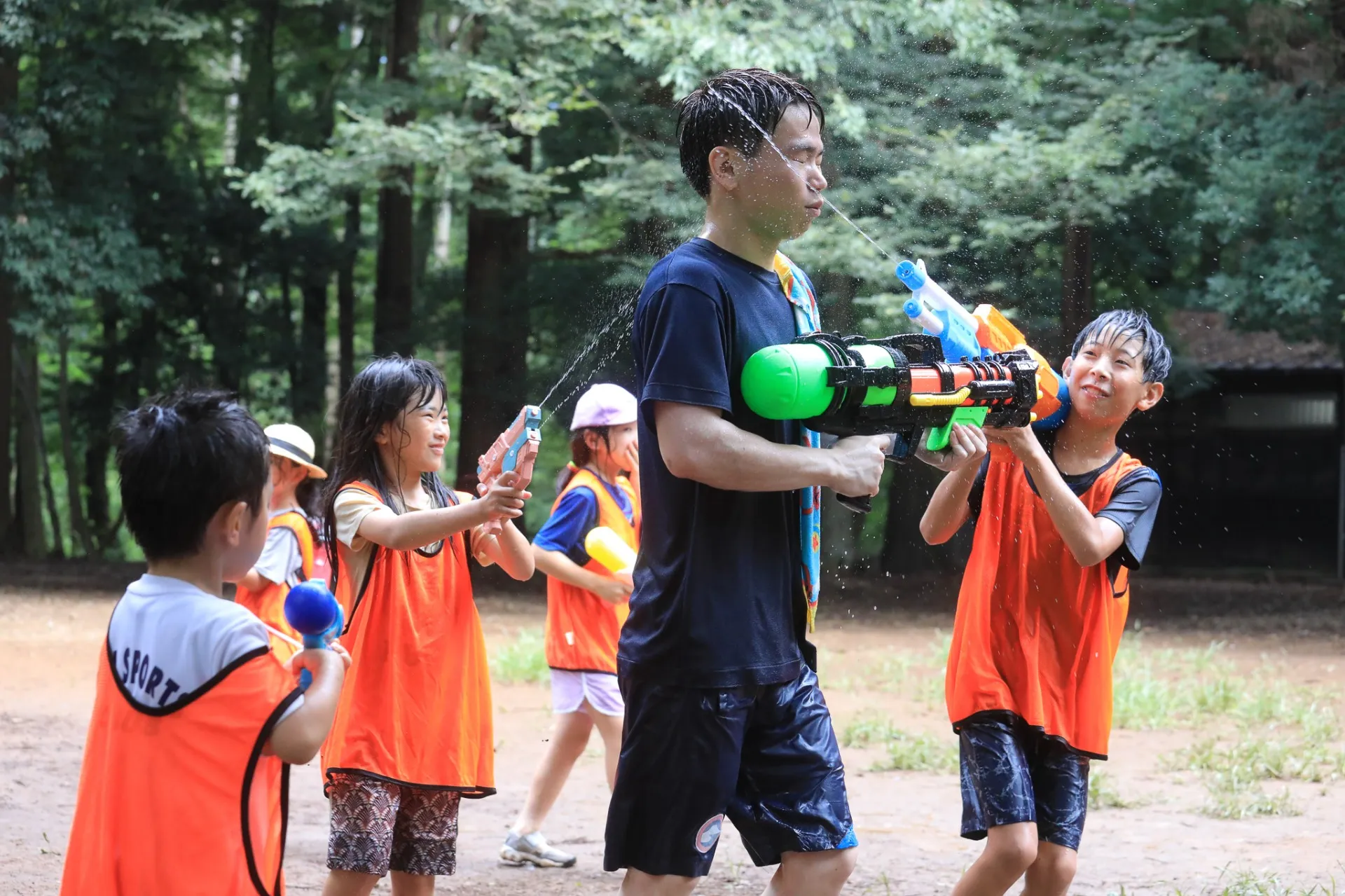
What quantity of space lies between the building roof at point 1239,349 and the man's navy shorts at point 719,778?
17.7 metres

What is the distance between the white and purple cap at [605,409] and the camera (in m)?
5.50

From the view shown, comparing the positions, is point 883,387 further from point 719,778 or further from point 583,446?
point 583,446

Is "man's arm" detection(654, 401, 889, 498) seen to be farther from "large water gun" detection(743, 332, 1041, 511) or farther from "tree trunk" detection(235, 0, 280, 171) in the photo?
"tree trunk" detection(235, 0, 280, 171)

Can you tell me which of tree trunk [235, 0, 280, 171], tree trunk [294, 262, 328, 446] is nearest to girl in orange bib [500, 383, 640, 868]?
tree trunk [294, 262, 328, 446]

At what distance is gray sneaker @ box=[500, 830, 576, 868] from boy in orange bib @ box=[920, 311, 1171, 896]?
2198 millimetres

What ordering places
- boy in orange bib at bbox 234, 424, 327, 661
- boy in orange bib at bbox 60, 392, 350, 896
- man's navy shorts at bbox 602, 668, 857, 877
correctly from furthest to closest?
boy in orange bib at bbox 234, 424, 327, 661 < man's navy shorts at bbox 602, 668, 857, 877 < boy in orange bib at bbox 60, 392, 350, 896

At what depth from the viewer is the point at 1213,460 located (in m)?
21.1

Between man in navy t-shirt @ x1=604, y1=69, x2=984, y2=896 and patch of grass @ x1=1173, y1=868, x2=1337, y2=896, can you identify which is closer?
man in navy t-shirt @ x1=604, y1=69, x2=984, y2=896

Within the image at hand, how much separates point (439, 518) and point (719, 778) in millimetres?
1099

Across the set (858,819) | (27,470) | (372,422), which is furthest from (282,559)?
(27,470)

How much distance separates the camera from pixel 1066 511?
138 inches

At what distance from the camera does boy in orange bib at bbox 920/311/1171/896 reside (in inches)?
141

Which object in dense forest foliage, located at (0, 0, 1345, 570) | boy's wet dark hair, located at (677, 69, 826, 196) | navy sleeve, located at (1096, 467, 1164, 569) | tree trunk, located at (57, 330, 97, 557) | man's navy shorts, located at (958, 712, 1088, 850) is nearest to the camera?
boy's wet dark hair, located at (677, 69, 826, 196)

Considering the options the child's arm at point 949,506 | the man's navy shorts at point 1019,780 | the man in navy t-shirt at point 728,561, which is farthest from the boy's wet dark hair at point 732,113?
the man's navy shorts at point 1019,780
